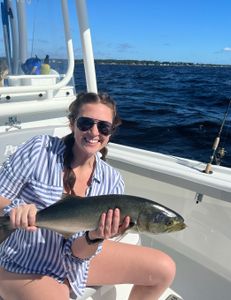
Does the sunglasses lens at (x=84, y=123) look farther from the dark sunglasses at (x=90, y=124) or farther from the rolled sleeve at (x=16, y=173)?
the rolled sleeve at (x=16, y=173)

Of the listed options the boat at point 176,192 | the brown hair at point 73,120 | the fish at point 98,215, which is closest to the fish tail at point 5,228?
the fish at point 98,215

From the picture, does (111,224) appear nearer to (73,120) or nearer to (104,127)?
(104,127)

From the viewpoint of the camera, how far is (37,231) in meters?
2.05

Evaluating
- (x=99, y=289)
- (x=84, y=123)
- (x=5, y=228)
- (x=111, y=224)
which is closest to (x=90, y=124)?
(x=84, y=123)

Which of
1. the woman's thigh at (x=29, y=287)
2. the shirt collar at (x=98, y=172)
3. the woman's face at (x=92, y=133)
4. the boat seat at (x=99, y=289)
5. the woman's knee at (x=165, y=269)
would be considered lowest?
the boat seat at (x=99, y=289)

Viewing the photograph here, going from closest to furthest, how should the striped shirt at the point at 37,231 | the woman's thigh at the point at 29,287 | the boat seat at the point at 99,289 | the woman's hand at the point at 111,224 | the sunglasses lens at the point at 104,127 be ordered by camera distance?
the woman's hand at the point at 111,224
the woman's thigh at the point at 29,287
the striped shirt at the point at 37,231
the sunglasses lens at the point at 104,127
the boat seat at the point at 99,289

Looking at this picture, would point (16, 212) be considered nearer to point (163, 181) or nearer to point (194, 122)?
point (163, 181)

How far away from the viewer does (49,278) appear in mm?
2039

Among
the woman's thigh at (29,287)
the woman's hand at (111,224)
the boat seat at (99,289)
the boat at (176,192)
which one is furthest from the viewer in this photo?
the boat at (176,192)

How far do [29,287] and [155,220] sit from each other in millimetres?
768

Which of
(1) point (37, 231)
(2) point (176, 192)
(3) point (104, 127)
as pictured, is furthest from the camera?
(2) point (176, 192)

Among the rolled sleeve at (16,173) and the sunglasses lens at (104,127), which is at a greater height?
the sunglasses lens at (104,127)

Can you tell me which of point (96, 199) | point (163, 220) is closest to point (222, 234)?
point (163, 220)

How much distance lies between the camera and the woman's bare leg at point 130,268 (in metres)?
2.28
